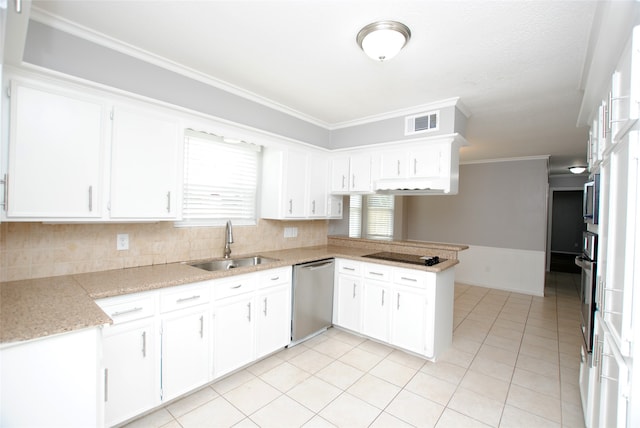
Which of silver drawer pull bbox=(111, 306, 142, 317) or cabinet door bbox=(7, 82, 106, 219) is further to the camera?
silver drawer pull bbox=(111, 306, 142, 317)

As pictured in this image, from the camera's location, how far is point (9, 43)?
4.60 ft

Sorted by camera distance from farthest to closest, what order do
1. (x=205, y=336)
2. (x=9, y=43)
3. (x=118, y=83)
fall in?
(x=205, y=336), (x=118, y=83), (x=9, y=43)

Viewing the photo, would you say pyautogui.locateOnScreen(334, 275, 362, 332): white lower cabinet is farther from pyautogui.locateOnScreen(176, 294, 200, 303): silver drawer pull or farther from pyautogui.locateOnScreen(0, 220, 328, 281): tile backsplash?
pyautogui.locateOnScreen(176, 294, 200, 303): silver drawer pull

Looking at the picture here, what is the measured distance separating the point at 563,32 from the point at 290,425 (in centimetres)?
311

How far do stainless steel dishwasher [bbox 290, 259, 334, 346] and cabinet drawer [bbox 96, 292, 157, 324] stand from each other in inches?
54.6

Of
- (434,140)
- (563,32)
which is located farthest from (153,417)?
(563,32)

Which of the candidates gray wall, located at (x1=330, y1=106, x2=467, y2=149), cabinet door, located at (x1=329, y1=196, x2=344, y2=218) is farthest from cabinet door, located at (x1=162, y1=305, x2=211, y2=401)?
gray wall, located at (x1=330, y1=106, x2=467, y2=149)

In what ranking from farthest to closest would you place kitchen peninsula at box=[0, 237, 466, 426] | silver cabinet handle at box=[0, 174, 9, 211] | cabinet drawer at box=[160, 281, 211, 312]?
cabinet drawer at box=[160, 281, 211, 312] → silver cabinet handle at box=[0, 174, 9, 211] → kitchen peninsula at box=[0, 237, 466, 426]

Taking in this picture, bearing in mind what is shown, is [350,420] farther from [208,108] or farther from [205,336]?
[208,108]

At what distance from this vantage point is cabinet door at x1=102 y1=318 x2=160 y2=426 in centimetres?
179

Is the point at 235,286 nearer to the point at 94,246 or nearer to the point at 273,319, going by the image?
the point at 273,319

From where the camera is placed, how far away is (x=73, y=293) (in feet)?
5.52

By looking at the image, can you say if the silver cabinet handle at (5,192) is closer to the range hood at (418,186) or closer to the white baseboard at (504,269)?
the range hood at (418,186)

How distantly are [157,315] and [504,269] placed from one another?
605 centimetres
